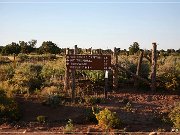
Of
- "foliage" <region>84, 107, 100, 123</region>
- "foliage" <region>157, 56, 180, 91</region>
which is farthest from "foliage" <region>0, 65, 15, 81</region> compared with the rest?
"foliage" <region>157, 56, 180, 91</region>

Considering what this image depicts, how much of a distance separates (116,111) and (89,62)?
9.90 ft

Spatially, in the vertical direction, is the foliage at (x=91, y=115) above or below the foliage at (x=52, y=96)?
below

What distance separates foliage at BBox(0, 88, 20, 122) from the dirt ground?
1.13 ft

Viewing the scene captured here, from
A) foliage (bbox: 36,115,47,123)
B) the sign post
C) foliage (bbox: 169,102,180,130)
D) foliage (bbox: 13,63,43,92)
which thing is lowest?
foliage (bbox: 36,115,47,123)

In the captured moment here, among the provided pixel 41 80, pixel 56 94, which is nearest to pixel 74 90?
pixel 56 94

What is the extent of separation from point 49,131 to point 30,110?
2.53m

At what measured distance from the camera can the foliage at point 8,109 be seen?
1343 cm

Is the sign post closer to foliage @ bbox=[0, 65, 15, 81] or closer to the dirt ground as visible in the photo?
the dirt ground

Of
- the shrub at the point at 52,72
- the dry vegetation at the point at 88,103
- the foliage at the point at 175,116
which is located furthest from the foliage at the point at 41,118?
the shrub at the point at 52,72

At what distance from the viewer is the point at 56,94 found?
15148 mm

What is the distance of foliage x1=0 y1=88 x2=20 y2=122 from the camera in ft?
44.1

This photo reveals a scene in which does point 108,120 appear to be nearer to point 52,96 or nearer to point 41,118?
point 41,118

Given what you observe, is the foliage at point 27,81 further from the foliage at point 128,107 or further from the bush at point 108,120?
the bush at point 108,120

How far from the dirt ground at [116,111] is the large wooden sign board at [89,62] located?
4.78 feet
